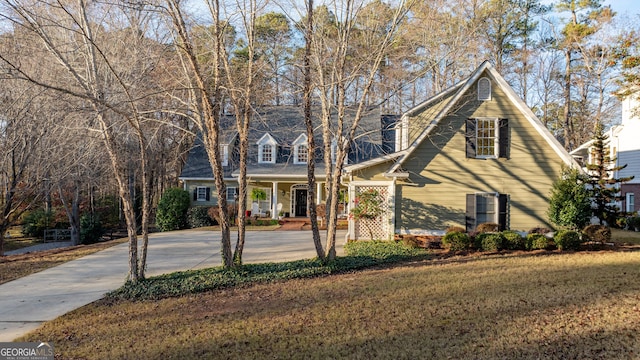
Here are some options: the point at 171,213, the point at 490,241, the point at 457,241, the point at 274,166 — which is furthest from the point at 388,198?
the point at 171,213

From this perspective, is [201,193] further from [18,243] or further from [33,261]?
[33,261]

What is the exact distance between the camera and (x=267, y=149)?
24.4m

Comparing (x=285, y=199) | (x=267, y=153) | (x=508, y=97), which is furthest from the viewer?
(x=285, y=199)

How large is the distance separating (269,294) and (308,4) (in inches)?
264

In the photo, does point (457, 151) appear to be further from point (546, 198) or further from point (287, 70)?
point (287, 70)

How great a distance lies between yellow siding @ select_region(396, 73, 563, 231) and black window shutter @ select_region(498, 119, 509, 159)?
0.55ft

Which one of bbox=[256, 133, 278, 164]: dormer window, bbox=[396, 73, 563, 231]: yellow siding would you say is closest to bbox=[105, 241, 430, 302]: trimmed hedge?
bbox=[396, 73, 563, 231]: yellow siding

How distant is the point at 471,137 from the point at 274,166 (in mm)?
12278

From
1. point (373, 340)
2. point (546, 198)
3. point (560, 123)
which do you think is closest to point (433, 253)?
point (546, 198)

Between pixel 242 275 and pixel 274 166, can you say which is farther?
pixel 274 166

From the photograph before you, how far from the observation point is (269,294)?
8.22m

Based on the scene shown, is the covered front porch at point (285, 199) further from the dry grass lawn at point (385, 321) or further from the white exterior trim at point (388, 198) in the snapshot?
the dry grass lawn at point (385, 321)

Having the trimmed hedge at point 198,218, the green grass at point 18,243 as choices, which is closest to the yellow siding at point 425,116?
the trimmed hedge at point 198,218

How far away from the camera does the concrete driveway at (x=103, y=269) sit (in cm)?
744
